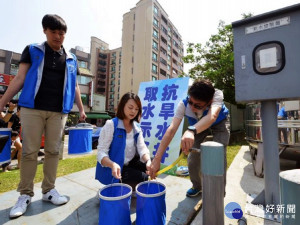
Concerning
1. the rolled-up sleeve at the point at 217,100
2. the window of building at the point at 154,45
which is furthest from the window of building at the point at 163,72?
the rolled-up sleeve at the point at 217,100

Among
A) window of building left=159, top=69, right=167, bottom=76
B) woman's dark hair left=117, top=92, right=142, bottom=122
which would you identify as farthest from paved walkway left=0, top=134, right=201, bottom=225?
window of building left=159, top=69, right=167, bottom=76

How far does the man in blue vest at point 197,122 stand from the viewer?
4.86ft

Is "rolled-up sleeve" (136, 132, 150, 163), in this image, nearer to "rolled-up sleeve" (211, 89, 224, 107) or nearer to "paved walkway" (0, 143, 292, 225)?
"paved walkway" (0, 143, 292, 225)

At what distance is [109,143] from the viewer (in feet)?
6.01

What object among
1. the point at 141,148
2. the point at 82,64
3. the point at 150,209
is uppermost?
the point at 82,64

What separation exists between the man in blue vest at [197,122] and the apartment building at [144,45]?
2637 centimetres

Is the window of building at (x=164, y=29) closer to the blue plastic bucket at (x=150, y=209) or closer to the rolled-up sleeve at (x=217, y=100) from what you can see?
the rolled-up sleeve at (x=217, y=100)

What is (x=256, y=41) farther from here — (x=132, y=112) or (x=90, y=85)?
(x=90, y=85)

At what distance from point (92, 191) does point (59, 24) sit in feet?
6.63

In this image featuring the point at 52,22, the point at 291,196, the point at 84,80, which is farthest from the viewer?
the point at 84,80

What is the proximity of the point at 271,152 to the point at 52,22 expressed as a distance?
255 centimetres

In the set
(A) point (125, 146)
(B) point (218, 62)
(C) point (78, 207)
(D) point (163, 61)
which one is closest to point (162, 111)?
(A) point (125, 146)

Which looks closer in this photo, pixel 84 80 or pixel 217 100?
pixel 217 100

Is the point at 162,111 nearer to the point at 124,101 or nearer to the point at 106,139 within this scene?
the point at 124,101
